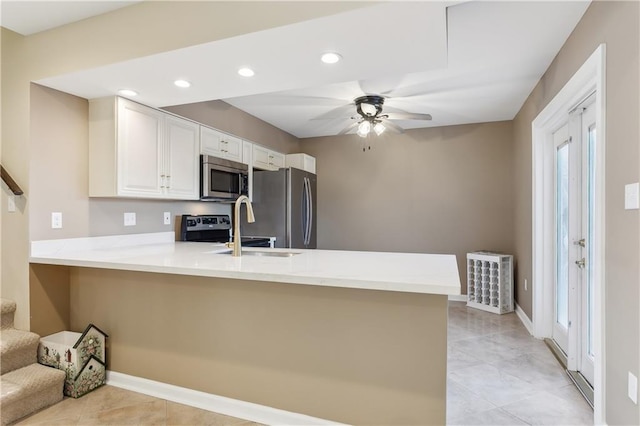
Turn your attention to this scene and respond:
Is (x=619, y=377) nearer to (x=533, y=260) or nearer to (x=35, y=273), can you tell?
(x=533, y=260)

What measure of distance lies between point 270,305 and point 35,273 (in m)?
1.75

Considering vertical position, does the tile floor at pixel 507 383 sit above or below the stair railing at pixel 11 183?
below

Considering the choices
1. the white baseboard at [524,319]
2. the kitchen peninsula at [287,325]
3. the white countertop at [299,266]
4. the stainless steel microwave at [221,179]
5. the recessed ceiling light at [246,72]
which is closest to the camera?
Answer: the white countertop at [299,266]

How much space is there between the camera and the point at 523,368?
2.74m

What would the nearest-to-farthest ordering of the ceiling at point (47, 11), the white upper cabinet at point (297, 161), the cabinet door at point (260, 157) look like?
the ceiling at point (47, 11), the cabinet door at point (260, 157), the white upper cabinet at point (297, 161)

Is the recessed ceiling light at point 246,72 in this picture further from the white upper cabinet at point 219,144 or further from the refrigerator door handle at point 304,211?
the refrigerator door handle at point 304,211

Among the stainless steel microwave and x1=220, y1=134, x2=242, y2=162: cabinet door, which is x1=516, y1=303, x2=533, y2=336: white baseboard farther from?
x1=220, y1=134, x2=242, y2=162: cabinet door

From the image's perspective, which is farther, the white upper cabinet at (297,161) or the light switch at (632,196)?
the white upper cabinet at (297,161)

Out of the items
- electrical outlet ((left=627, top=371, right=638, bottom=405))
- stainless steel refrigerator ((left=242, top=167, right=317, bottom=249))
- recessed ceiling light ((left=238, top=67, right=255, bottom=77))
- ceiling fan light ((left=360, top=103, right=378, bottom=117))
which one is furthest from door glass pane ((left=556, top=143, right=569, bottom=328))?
stainless steel refrigerator ((left=242, top=167, right=317, bottom=249))

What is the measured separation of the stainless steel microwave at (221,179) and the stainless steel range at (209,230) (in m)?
0.26

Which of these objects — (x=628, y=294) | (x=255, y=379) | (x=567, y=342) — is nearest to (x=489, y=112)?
(x=567, y=342)

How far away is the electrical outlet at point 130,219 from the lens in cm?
299

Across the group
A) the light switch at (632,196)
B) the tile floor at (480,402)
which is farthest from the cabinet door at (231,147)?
the light switch at (632,196)

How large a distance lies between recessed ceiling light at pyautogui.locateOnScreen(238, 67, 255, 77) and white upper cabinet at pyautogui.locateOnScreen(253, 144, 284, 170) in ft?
6.69
